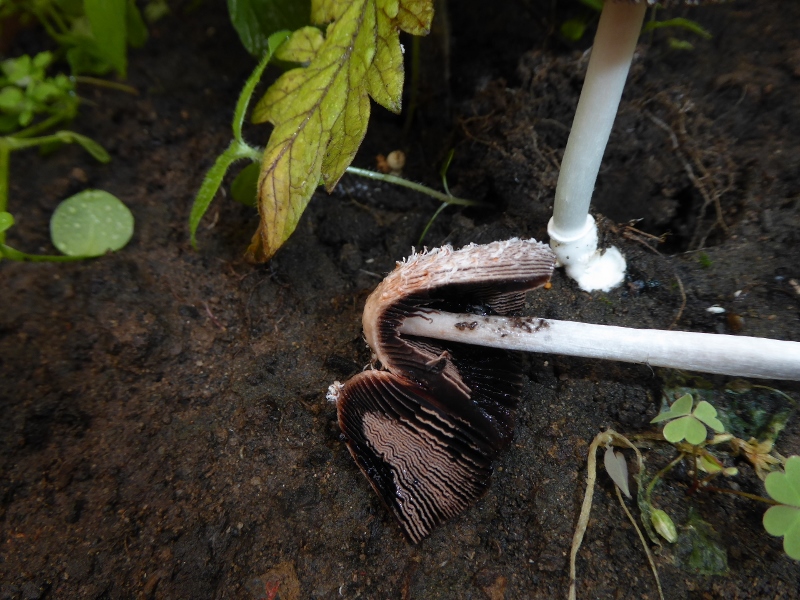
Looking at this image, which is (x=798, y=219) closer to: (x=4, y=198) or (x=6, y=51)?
(x=4, y=198)

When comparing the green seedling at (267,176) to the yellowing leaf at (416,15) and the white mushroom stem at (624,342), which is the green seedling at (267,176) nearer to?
the yellowing leaf at (416,15)

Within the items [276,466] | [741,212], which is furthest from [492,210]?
[276,466]

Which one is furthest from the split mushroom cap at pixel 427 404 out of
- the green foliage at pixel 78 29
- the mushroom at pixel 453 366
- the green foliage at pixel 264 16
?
the green foliage at pixel 78 29

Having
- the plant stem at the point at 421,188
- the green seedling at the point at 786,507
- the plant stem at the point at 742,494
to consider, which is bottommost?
the plant stem at the point at 742,494

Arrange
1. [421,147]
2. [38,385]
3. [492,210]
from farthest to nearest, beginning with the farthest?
[421,147] → [492,210] → [38,385]

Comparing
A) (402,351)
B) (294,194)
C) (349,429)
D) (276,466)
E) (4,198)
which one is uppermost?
(294,194)

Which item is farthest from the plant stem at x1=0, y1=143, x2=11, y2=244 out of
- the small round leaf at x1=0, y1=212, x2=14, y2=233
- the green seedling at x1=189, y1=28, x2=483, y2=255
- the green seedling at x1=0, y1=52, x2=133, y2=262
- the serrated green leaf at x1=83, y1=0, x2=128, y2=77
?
the green seedling at x1=189, y1=28, x2=483, y2=255

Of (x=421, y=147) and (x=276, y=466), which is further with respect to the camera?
(x=421, y=147)
